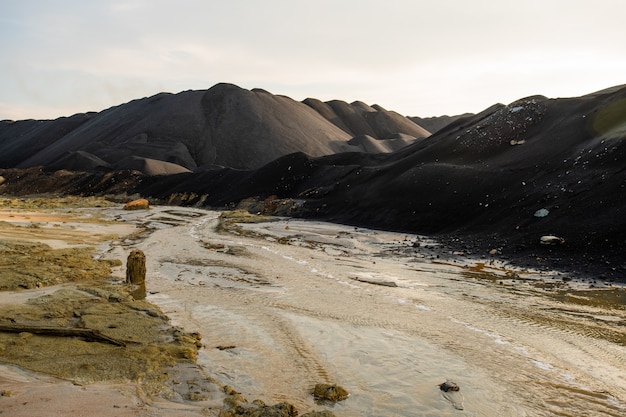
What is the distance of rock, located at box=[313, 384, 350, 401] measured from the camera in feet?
27.5

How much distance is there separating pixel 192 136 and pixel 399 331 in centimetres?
14732

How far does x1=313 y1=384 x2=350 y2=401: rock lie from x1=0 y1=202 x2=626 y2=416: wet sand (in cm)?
17

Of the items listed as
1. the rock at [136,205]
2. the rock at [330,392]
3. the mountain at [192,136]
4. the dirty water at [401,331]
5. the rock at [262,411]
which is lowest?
the dirty water at [401,331]

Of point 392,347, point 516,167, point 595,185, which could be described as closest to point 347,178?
point 516,167

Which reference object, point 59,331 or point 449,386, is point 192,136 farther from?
point 449,386

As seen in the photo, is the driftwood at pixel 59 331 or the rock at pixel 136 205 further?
the rock at pixel 136 205

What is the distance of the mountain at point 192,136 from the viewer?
137 m

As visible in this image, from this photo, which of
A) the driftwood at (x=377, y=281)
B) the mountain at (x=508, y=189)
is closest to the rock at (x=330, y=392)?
the driftwood at (x=377, y=281)

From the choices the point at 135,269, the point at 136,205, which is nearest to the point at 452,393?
the point at 135,269

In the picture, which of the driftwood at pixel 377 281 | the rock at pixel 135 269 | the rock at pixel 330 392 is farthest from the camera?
the driftwood at pixel 377 281

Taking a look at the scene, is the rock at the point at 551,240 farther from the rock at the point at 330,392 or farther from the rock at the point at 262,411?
A: the rock at the point at 262,411

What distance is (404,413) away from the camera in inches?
314

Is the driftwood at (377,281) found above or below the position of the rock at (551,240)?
below

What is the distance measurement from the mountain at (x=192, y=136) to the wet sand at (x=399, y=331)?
103m
